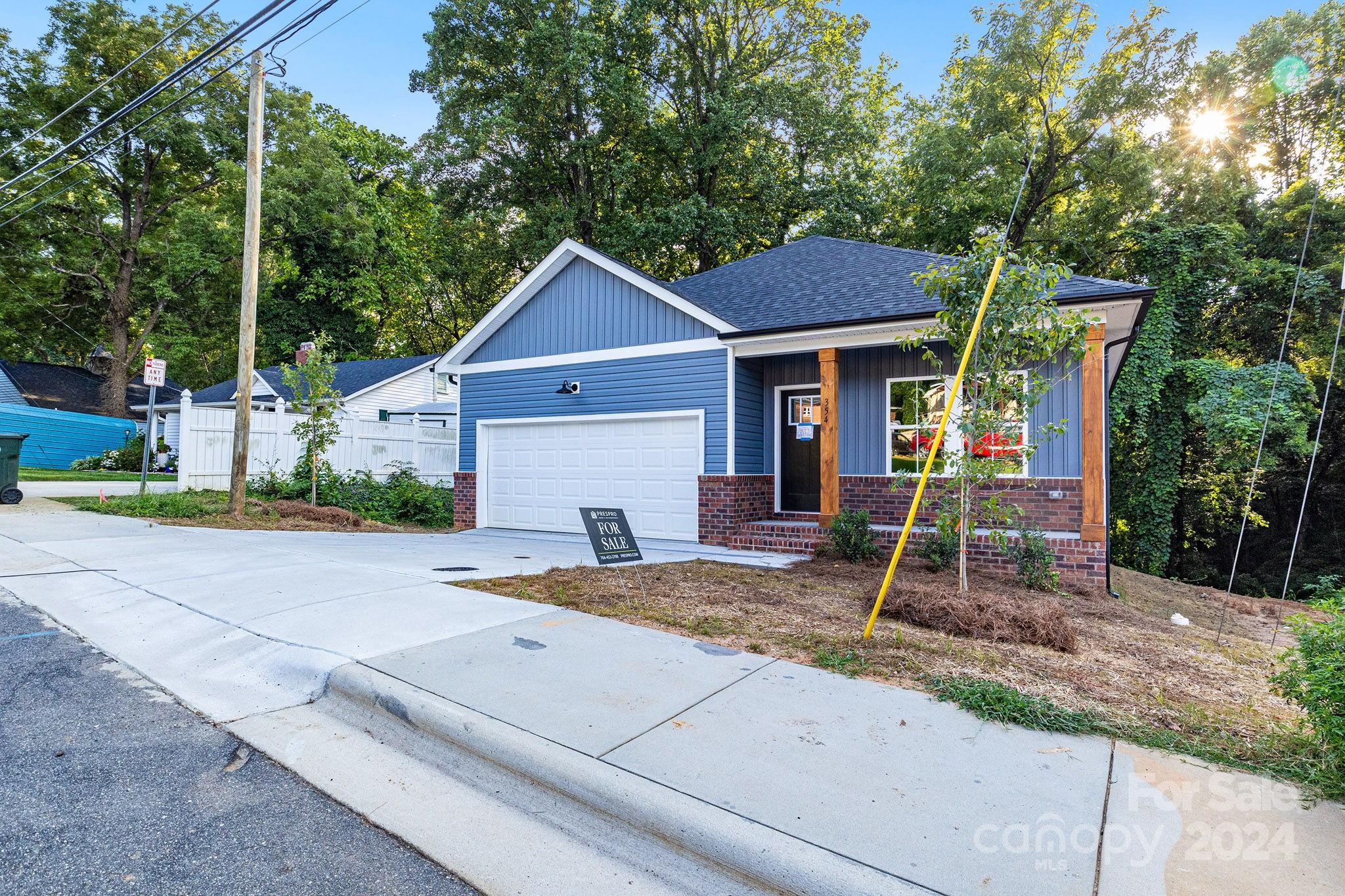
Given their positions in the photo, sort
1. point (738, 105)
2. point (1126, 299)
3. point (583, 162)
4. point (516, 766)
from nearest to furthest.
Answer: point (516, 766), point (1126, 299), point (738, 105), point (583, 162)

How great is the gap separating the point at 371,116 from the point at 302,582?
31.7 meters

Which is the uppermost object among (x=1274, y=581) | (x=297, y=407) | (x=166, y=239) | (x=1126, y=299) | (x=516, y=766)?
(x=166, y=239)

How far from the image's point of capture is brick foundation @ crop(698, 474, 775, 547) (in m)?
10.1

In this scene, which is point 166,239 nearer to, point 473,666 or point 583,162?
point 583,162

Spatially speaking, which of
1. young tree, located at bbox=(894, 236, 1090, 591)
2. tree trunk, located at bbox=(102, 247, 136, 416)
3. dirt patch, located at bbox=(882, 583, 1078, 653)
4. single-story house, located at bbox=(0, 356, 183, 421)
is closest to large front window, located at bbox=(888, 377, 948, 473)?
young tree, located at bbox=(894, 236, 1090, 591)

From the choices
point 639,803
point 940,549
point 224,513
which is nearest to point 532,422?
point 224,513

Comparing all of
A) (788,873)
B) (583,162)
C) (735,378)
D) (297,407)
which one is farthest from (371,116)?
(788,873)

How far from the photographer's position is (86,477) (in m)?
19.9

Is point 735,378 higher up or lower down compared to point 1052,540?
higher up

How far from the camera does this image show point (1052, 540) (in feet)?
26.9

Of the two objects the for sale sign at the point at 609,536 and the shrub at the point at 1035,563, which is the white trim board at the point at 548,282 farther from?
the for sale sign at the point at 609,536

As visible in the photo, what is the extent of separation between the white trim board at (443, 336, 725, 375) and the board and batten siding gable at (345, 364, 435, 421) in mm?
9566

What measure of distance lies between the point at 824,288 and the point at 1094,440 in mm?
4913

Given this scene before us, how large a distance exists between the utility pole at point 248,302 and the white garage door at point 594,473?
4.02 metres
